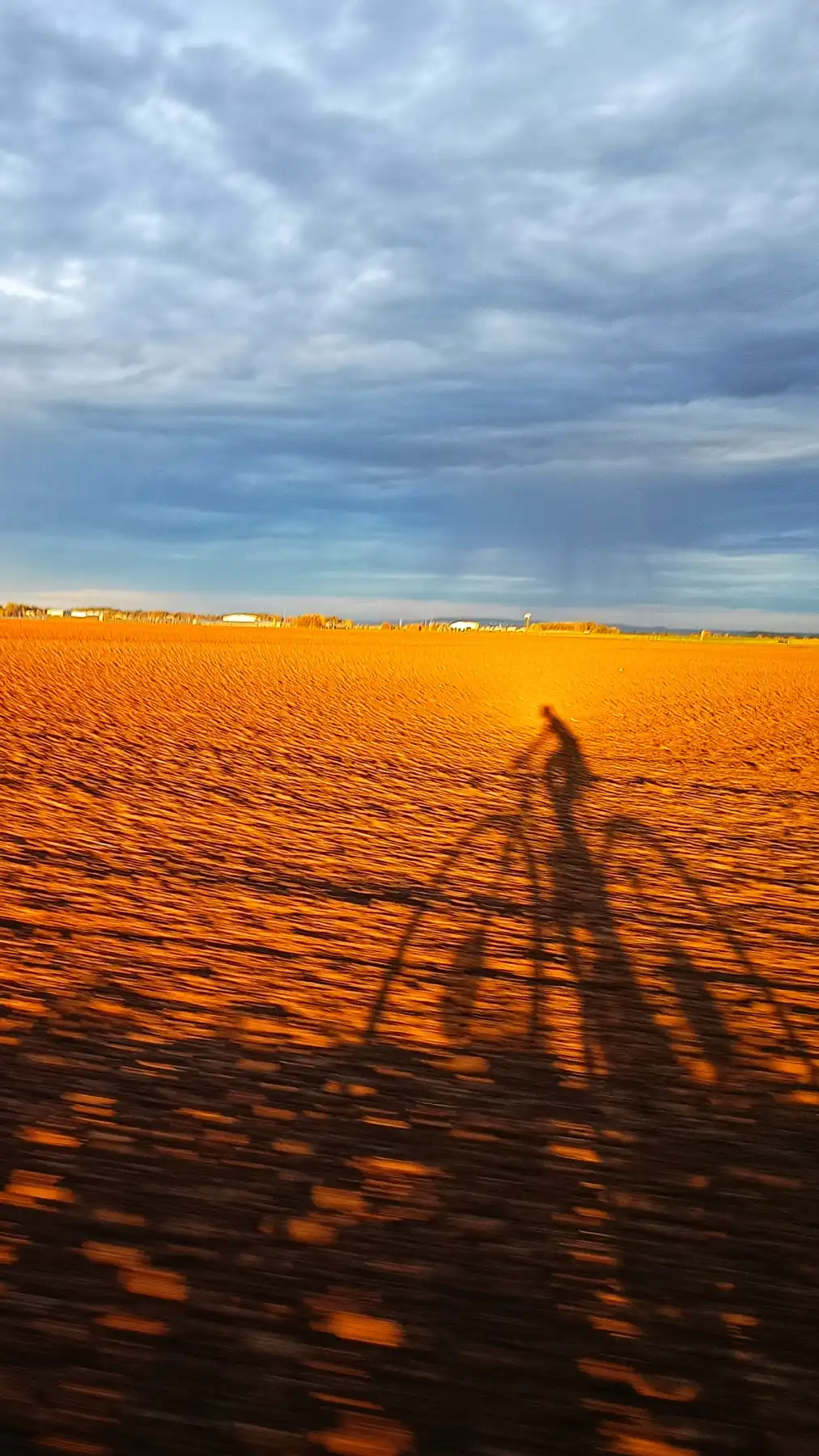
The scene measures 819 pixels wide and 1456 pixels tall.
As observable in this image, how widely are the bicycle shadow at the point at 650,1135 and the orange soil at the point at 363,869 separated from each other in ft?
0.17

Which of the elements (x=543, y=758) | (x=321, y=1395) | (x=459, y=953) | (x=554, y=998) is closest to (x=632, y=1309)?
(x=321, y=1395)

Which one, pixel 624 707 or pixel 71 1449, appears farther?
pixel 624 707

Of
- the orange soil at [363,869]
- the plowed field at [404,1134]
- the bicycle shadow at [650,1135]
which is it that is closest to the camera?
the plowed field at [404,1134]

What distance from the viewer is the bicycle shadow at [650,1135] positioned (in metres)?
2.56

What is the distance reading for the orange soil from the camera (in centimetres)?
509

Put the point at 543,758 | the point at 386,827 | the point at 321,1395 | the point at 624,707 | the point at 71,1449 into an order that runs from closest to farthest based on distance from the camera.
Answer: the point at 71,1449 < the point at 321,1395 < the point at 386,827 < the point at 543,758 < the point at 624,707

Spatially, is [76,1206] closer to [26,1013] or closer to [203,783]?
[26,1013]

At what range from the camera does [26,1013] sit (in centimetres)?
474

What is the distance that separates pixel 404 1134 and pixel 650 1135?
3.62ft

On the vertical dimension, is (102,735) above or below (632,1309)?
above

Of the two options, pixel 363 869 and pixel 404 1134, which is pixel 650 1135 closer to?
pixel 404 1134

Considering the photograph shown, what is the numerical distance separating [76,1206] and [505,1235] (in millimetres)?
1570

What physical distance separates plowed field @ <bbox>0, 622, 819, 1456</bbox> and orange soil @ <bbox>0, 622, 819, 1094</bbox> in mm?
46

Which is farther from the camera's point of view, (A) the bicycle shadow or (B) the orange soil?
(B) the orange soil
